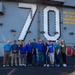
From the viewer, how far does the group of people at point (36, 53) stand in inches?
543

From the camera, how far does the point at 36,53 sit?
551 inches

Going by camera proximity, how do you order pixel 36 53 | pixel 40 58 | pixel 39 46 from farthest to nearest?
pixel 36 53, pixel 40 58, pixel 39 46

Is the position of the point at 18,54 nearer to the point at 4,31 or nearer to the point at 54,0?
the point at 4,31

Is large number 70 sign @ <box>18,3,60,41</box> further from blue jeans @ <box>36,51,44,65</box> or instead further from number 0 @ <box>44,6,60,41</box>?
blue jeans @ <box>36,51,44,65</box>

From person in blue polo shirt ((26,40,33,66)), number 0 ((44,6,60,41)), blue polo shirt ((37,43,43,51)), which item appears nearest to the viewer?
blue polo shirt ((37,43,43,51))

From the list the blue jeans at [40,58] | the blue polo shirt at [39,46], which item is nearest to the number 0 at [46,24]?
the blue polo shirt at [39,46]

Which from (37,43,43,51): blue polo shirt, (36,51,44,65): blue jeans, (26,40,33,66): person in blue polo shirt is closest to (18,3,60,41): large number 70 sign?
(26,40,33,66): person in blue polo shirt

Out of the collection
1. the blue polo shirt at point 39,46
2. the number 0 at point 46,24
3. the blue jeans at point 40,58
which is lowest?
the blue jeans at point 40,58

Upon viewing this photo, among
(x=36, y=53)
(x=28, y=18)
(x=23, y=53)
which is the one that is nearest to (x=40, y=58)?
(x=36, y=53)

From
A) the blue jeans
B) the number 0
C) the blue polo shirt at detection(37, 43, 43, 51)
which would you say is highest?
the number 0

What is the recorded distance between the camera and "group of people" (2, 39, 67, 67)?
13805mm

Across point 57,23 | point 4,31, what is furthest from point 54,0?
point 4,31

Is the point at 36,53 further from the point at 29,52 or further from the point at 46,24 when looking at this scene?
the point at 46,24

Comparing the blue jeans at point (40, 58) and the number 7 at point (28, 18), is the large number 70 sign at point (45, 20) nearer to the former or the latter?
the number 7 at point (28, 18)
